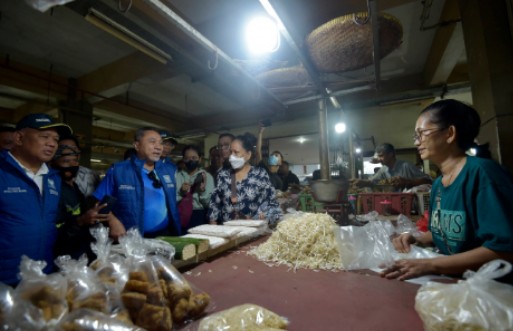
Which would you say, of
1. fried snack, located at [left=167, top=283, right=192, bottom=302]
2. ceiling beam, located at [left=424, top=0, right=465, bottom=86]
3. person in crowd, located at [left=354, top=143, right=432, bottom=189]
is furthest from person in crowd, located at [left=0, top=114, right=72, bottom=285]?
ceiling beam, located at [left=424, top=0, right=465, bottom=86]

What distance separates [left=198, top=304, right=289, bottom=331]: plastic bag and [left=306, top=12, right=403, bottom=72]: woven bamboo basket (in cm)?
281

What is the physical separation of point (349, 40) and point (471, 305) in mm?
2738

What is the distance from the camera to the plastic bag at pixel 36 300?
2.53ft

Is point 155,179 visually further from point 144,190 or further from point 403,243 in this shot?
point 403,243

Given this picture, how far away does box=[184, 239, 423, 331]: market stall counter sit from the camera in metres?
1.10

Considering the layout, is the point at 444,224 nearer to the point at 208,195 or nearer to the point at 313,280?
the point at 313,280

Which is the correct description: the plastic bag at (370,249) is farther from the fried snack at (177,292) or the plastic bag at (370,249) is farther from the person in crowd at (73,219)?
the person in crowd at (73,219)

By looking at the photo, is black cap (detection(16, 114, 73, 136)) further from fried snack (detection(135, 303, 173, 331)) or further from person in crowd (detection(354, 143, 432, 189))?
person in crowd (detection(354, 143, 432, 189))

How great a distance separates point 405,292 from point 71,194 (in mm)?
3357

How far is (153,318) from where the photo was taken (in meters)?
0.95

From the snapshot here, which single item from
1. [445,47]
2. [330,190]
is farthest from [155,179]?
[445,47]

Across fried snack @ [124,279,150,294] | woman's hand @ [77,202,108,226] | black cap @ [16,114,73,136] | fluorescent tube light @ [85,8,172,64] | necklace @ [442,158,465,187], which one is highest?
fluorescent tube light @ [85,8,172,64]

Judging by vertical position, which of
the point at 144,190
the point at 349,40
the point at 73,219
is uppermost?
the point at 349,40

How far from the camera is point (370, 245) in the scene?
185cm
